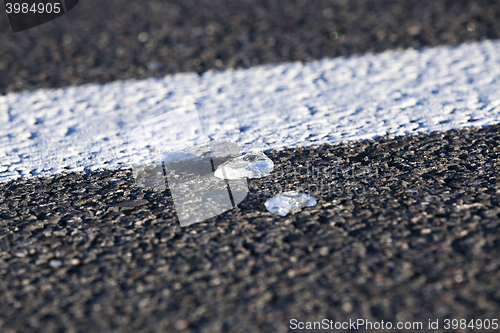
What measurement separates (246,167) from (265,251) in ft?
2.07

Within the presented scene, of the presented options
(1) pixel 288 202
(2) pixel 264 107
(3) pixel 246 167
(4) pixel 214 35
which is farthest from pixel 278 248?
(4) pixel 214 35

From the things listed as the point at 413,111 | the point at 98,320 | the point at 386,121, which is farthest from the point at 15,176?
the point at 413,111

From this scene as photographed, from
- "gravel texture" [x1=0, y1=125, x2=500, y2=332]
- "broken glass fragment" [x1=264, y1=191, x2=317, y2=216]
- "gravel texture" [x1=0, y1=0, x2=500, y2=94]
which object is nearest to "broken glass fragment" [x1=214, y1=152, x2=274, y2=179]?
"gravel texture" [x1=0, y1=125, x2=500, y2=332]

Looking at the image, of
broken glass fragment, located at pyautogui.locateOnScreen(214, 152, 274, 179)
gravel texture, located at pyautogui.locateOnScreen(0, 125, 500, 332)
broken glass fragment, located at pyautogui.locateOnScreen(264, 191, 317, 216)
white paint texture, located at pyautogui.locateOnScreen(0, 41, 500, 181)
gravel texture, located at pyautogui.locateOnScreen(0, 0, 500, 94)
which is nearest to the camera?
gravel texture, located at pyautogui.locateOnScreen(0, 125, 500, 332)

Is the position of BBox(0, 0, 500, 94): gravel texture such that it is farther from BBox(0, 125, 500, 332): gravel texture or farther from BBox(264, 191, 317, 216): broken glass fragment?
BBox(264, 191, 317, 216): broken glass fragment

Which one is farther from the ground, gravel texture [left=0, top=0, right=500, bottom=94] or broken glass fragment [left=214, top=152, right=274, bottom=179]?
gravel texture [left=0, top=0, right=500, bottom=94]

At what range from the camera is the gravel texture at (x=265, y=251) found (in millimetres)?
1369

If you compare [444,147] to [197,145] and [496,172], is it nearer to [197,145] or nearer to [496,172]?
[496,172]

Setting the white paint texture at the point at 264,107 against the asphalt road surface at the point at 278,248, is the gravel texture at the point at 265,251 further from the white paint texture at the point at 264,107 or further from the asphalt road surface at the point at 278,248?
the white paint texture at the point at 264,107

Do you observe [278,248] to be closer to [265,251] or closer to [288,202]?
[265,251]

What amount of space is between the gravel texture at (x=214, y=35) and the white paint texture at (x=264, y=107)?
23cm

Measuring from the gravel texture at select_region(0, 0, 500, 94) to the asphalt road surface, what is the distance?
1.49 meters

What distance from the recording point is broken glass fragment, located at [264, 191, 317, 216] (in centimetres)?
186

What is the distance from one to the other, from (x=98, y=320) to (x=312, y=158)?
1237 mm
